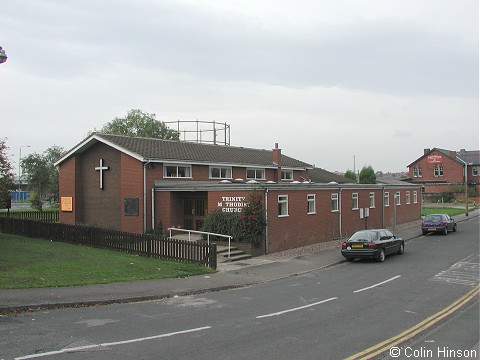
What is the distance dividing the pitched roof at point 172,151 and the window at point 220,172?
1.80 ft

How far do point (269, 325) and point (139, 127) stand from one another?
192 feet

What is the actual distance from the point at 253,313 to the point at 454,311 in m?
4.76

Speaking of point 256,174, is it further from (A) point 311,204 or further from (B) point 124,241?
(B) point 124,241

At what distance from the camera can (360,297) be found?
12.8 meters

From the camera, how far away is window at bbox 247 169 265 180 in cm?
3438

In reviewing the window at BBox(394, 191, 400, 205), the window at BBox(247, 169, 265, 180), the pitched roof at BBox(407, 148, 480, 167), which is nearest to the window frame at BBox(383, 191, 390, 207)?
the window at BBox(394, 191, 400, 205)

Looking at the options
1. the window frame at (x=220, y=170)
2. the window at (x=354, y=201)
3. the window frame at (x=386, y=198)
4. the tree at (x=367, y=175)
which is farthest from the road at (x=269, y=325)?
the tree at (x=367, y=175)

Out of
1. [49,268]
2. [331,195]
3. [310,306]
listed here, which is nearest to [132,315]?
[310,306]

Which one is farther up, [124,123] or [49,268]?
[124,123]

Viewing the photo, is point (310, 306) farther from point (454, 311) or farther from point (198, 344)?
point (198, 344)

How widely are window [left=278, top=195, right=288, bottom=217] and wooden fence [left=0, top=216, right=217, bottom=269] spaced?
6797 mm

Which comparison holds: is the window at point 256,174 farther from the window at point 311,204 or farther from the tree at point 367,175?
the tree at point 367,175

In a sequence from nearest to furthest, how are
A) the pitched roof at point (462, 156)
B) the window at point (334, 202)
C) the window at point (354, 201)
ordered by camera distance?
1. the window at point (334, 202)
2. the window at point (354, 201)
3. the pitched roof at point (462, 156)

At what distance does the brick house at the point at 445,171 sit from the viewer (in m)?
81.6
